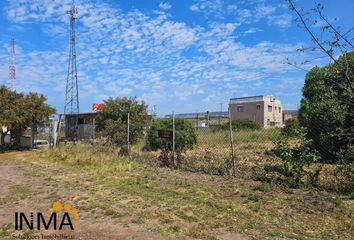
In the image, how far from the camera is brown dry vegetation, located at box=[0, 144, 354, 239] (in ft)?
18.7

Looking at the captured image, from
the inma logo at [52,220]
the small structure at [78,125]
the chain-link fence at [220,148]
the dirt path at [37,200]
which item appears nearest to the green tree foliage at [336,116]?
the chain-link fence at [220,148]

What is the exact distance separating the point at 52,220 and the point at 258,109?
65.4 m

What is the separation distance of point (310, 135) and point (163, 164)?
5272 millimetres

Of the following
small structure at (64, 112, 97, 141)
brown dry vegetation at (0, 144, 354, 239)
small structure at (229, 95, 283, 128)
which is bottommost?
brown dry vegetation at (0, 144, 354, 239)

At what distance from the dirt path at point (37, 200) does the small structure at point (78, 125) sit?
15138 millimetres

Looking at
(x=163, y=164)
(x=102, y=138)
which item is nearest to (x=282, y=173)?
(x=163, y=164)

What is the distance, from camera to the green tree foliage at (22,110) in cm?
2136

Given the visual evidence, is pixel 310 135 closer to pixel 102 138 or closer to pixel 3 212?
pixel 3 212

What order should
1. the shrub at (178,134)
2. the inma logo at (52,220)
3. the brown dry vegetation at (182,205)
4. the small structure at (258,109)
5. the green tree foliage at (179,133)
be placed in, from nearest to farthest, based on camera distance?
the brown dry vegetation at (182,205) < the inma logo at (52,220) < the shrub at (178,134) < the green tree foliage at (179,133) < the small structure at (258,109)

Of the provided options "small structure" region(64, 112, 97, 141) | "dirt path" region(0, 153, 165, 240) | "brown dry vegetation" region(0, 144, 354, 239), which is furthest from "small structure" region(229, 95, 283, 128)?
"brown dry vegetation" region(0, 144, 354, 239)

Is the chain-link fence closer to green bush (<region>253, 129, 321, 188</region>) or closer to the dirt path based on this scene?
green bush (<region>253, 129, 321, 188</region>)

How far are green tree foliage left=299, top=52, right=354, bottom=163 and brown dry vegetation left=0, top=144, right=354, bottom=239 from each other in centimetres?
148

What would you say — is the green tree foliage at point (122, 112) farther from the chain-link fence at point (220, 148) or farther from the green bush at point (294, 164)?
the green bush at point (294, 164)

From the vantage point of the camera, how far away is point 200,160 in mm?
12930
